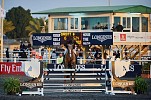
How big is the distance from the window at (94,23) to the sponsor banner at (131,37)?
3.11 metres

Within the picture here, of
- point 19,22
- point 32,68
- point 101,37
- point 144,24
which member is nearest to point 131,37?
point 101,37

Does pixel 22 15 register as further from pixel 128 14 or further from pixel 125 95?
pixel 125 95

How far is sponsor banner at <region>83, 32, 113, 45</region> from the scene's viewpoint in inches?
1143

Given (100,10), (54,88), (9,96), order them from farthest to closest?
(100,10) < (54,88) < (9,96)

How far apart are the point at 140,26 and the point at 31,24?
50.8 meters

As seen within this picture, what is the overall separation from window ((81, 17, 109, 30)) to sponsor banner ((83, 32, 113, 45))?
402 centimetres

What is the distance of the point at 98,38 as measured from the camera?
29.2 meters

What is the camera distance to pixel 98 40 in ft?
95.8

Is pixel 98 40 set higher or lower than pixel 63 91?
higher

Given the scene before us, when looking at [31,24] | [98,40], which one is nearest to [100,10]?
[98,40]

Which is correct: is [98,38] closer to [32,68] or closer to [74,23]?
[74,23]

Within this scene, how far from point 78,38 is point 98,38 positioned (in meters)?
1.54

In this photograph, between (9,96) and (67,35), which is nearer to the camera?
(9,96)

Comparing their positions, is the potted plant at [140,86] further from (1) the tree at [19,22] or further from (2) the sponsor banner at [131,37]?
(1) the tree at [19,22]
